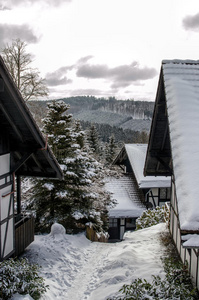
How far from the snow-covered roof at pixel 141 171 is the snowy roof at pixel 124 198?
158 cm

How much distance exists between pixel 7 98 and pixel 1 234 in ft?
13.2

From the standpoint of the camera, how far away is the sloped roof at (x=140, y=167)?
1915 cm

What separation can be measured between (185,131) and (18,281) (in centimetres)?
514

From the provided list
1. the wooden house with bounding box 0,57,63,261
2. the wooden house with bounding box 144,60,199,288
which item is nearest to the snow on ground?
the wooden house with bounding box 144,60,199,288

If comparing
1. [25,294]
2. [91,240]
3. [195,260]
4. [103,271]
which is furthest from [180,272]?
[91,240]

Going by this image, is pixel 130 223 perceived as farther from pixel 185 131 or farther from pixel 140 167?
pixel 185 131

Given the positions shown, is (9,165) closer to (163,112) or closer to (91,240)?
(163,112)

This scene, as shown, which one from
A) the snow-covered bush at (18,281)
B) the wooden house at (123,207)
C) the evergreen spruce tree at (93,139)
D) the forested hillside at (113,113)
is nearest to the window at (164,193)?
the wooden house at (123,207)

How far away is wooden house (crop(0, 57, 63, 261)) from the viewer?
267 inches

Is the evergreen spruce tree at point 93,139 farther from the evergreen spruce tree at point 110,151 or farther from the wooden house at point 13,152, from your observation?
the wooden house at point 13,152

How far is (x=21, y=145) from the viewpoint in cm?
798

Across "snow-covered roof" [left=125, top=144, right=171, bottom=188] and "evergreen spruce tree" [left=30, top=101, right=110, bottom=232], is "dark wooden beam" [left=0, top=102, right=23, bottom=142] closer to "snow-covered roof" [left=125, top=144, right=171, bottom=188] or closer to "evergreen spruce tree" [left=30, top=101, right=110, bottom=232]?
"evergreen spruce tree" [left=30, top=101, right=110, bottom=232]

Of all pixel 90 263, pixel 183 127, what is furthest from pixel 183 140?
pixel 90 263

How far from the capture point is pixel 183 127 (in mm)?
6312
